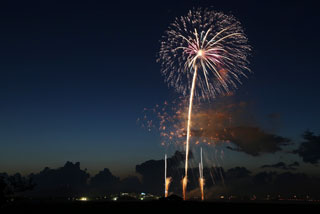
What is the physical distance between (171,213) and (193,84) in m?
26.7

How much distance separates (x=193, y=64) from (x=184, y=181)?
29.1m

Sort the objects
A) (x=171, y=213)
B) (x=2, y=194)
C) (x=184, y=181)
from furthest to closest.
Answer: (x=184, y=181) < (x=2, y=194) < (x=171, y=213)

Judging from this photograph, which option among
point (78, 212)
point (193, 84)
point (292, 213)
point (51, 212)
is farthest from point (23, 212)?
point (292, 213)

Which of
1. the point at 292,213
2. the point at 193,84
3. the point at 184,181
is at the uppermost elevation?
the point at 193,84

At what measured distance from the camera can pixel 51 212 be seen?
4912 centimetres

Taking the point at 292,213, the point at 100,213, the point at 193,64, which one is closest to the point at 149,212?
the point at 100,213

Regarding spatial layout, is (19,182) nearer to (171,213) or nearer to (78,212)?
(78,212)

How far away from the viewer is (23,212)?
159 feet

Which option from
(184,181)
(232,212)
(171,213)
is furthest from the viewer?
(184,181)

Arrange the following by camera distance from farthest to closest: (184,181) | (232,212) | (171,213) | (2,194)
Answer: (184,181), (2,194), (232,212), (171,213)

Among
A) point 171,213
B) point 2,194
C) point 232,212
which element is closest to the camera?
point 171,213

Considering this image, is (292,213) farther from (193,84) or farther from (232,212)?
(193,84)

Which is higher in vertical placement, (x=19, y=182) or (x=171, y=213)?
(x=19, y=182)

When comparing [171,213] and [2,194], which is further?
[2,194]
